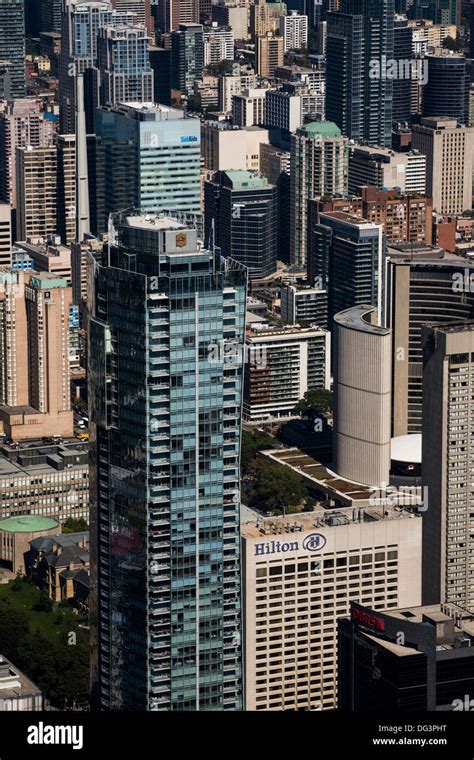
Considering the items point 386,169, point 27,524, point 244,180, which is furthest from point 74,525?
point 386,169

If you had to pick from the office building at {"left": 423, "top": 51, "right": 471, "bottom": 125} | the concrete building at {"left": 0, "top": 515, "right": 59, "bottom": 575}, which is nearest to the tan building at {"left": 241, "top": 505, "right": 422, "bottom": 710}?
the concrete building at {"left": 0, "top": 515, "right": 59, "bottom": 575}

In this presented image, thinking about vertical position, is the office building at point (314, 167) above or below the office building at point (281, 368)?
above

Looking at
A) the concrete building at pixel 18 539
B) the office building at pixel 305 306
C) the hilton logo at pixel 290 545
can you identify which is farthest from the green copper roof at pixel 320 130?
the hilton logo at pixel 290 545

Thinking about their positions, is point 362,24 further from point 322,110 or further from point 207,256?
point 207,256

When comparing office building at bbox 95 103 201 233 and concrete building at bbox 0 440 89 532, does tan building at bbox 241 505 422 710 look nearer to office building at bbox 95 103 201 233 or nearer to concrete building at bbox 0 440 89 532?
concrete building at bbox 0 440 89 532

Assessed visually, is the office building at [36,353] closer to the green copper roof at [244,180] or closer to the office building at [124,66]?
the green copper roof at [244,180]

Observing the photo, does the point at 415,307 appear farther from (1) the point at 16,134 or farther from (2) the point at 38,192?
(1) the point at 16,134
